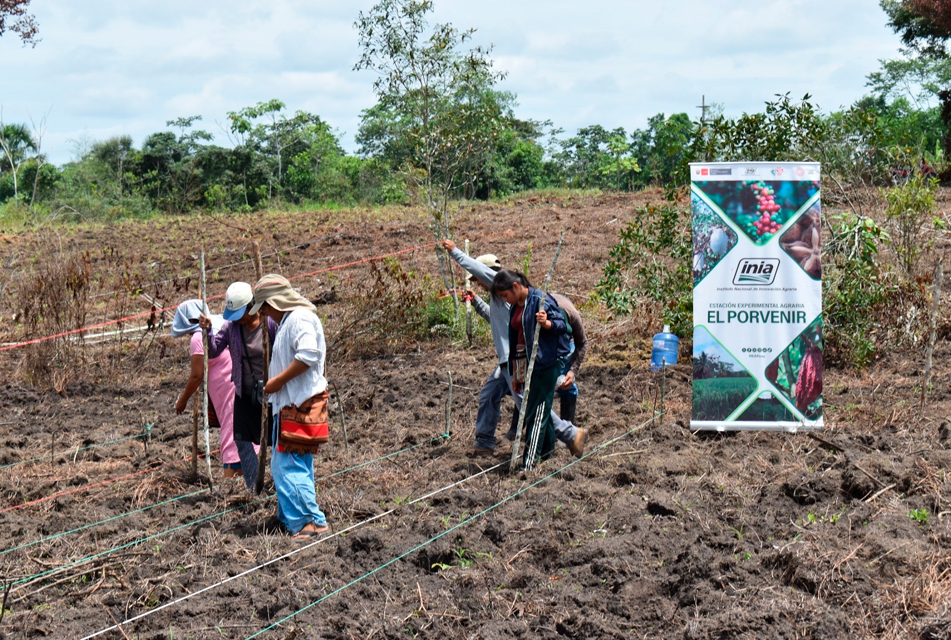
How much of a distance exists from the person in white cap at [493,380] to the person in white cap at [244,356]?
55.4 inches

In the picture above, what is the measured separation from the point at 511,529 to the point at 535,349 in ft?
4.12

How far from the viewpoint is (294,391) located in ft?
16.8

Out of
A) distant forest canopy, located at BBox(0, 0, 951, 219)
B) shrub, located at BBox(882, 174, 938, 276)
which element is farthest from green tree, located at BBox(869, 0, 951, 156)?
shrub, located at BBox(882, 174, 938, 276)

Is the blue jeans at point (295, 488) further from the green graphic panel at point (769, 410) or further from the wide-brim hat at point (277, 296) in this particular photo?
the green graphic panel at point (769, 410)

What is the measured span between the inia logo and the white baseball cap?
334 cm

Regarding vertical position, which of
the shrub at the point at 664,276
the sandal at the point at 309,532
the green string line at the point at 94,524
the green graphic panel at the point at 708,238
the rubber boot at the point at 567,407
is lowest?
the green string line at the point at 94,524

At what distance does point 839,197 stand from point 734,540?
23.1 feet

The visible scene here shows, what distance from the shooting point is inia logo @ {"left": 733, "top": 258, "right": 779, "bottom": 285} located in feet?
21.8

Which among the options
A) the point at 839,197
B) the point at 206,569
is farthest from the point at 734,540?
the point at 839,197

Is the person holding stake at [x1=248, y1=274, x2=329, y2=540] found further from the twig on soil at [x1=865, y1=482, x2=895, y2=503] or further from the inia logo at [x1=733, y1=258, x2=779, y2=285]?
the inia logo at [x1=733, y1=258, x2=779, y2=285]

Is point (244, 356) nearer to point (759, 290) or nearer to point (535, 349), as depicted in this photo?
point (535, 349)

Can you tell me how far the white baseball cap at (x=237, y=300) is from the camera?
563cm

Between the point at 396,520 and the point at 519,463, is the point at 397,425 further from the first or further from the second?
the point at 396,520

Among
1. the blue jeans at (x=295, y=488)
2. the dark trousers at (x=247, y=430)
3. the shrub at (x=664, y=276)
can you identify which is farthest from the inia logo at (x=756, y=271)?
the dark trousers at (x=247, y=430)
